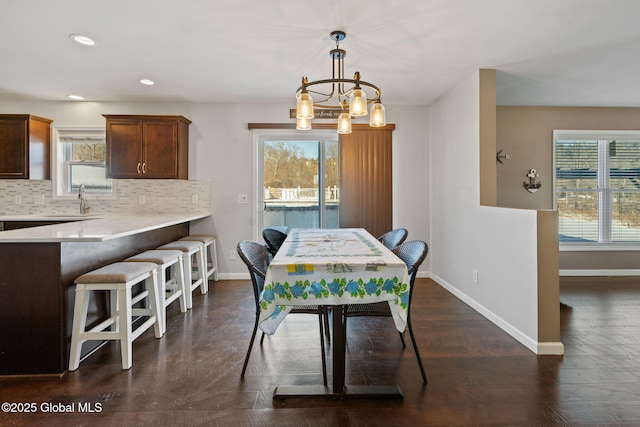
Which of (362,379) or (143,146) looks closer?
(362,379)

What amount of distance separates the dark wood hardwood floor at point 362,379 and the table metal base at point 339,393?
0.11 ft

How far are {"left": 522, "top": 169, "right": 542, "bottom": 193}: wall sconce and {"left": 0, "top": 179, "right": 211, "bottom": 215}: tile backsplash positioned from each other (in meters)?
4.33

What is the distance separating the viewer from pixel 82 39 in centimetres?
273

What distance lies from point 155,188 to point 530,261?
4.30 metres

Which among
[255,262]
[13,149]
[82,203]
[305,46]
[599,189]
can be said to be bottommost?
[255,262]

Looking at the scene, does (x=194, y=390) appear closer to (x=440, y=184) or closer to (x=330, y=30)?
(x=330, y=30)

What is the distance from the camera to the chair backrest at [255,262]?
1.98m

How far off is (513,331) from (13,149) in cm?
570

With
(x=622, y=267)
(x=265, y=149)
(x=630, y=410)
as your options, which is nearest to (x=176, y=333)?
(x=265, y=149)

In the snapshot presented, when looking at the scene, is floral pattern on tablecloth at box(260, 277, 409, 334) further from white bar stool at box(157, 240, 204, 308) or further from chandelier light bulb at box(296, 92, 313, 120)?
white bar stool at box(157, 240, 204, 308)

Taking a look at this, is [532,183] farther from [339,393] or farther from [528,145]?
[339,393]

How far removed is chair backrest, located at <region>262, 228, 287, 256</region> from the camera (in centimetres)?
306

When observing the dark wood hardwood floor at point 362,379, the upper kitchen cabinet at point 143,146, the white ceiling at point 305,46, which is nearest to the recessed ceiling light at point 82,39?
the white ceiling at point 305,46

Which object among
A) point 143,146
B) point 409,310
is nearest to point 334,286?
point 409,310
